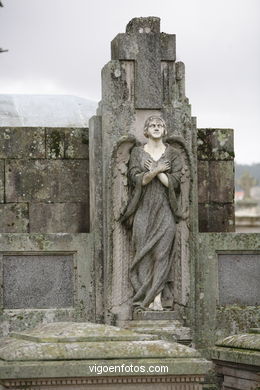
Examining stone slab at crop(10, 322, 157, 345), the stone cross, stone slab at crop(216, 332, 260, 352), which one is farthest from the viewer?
the stone cross

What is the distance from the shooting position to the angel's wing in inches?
661

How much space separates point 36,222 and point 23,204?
292 mm

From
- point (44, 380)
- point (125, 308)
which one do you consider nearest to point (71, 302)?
point (125, 308)

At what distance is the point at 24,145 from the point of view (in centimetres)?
1748

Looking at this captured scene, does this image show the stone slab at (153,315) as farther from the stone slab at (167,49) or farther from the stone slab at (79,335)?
the stone slab at (79,335)

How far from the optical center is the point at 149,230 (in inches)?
655

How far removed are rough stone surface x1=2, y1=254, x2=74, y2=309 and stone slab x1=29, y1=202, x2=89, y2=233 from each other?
27.0 inches

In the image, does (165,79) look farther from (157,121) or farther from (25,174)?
(25,174)

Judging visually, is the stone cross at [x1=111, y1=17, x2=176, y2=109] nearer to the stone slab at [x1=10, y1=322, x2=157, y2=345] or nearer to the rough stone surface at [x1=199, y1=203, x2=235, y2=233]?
the rough stone surface at [x1=199, y1=203, x2=235, y2=233]

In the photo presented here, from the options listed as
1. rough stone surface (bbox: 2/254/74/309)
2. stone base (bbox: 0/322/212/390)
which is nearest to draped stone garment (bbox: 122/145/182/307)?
rough stone surface (bbox: 2/254/74/309)

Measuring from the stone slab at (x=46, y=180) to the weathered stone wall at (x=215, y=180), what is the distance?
1632mm

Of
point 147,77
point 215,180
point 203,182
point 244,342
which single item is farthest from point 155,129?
point 244,342

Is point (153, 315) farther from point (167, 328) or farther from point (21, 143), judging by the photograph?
point (21, 143)

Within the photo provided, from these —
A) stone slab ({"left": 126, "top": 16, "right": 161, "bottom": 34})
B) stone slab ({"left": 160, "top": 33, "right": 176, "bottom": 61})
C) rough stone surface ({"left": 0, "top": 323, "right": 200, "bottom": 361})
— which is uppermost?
stone slab ({"left": 126, "top": 16, "right": 161, "bottom": 34})
